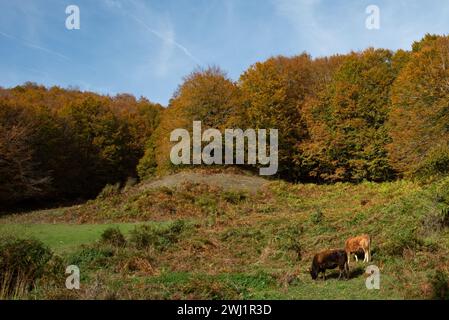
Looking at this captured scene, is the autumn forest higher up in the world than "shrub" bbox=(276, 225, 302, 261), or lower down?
higher up

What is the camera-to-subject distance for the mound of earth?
3338 cm

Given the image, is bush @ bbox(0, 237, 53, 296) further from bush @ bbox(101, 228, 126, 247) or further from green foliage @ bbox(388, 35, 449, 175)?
green foliage @ bbox(388, 35, 449, 175)

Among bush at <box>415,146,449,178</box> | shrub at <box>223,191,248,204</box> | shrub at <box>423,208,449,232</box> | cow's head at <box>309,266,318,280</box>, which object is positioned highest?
bush at <box>415,146,449,178</box>

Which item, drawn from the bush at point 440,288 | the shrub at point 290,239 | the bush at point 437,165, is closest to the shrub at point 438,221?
the shrub at point 290,239

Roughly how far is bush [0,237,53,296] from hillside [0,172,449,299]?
3.45 feet

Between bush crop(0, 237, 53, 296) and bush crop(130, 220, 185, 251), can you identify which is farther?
bush crop(130, 220, 185, 251)

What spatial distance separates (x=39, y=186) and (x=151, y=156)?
14.6 m

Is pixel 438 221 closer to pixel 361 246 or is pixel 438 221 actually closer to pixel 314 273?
pixel 361 246

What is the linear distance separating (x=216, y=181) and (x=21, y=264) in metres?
24.0

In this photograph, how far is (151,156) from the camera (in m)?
53.8

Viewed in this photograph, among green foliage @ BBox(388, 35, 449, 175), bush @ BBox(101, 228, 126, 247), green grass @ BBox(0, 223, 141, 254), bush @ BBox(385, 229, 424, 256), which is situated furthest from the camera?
green foliage @ BBox(388, 35, 449, 175)

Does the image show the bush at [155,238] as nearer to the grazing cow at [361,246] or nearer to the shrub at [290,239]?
the shrub at [290,239]

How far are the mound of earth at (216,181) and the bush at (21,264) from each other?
2046cm

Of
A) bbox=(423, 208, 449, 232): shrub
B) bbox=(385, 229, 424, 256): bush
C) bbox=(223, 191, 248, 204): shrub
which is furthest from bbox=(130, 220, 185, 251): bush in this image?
bbox=(223, 191, 248, 204): shrub
